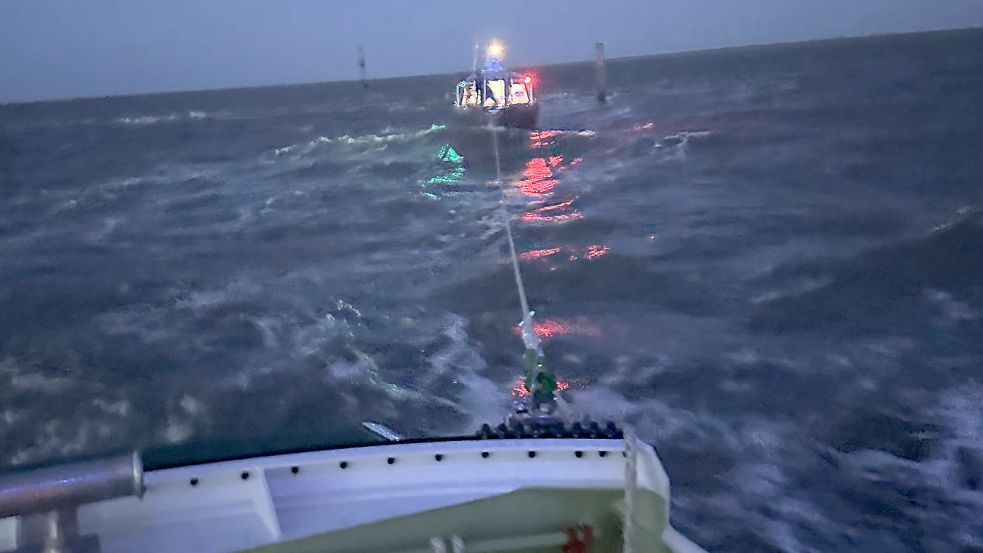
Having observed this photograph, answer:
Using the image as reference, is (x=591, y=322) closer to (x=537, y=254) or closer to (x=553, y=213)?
(x=537, y=254)

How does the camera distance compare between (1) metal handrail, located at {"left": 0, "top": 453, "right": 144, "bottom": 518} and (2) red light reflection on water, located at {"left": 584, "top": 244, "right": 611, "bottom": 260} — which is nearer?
(1) metal handrail, located at {"left": 0, "top": 453, "right": 144, "bottom": 518}

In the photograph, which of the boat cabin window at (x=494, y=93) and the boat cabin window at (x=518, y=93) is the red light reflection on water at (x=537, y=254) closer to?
the boat cabin window at (x=518, y=93)

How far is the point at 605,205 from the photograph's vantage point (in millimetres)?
15664

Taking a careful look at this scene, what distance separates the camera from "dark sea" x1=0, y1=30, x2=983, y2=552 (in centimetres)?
571

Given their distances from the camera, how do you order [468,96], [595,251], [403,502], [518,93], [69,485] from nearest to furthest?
[69,485], [403,502], [595,251], [518,93], [468,96]

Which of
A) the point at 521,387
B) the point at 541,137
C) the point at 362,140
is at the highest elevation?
the point at 362,140

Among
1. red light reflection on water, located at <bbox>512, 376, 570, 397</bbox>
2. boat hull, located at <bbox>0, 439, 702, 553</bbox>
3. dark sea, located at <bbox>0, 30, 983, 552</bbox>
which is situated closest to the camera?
boat hull, located at <bbox>0, 439, 702, 553</bbox>

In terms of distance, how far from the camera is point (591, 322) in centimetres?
867

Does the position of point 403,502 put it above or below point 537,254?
above

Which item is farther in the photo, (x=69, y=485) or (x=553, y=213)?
(x=553, y=213)

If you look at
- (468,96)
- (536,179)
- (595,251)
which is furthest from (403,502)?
(468,96)

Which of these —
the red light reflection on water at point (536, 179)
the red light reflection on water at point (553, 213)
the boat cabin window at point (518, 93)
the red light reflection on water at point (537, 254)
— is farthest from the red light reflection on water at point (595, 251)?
the boat cabin window at point (518, 93)

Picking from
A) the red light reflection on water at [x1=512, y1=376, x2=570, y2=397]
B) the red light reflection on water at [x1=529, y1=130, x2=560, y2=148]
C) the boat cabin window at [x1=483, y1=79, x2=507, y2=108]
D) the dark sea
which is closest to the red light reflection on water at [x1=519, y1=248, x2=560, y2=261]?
the dark sea

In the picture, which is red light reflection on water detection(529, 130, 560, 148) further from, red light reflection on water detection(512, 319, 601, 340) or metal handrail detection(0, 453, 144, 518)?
metal handrail detection(0, 453, 144, 518)
